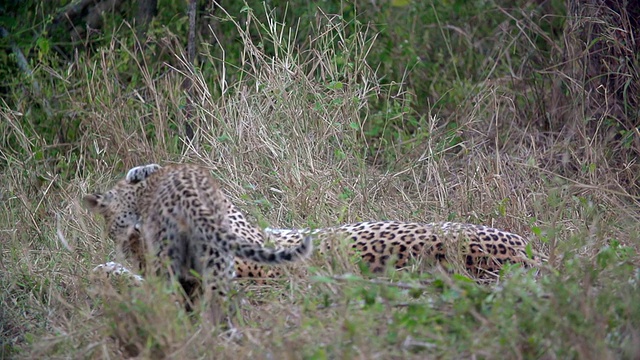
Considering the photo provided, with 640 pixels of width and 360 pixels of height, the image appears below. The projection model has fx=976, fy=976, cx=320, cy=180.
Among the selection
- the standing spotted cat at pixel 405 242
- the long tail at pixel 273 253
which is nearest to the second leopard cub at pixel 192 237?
the long tail at pixel 273 253

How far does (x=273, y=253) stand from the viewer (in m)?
4.20

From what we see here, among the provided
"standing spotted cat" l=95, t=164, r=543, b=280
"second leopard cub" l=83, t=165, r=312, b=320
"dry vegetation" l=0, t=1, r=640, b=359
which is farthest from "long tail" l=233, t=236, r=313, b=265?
"standing spotted cat" l=95, t=164, r=543, b=280

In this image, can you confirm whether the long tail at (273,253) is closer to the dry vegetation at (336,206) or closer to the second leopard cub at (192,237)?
the second leopard cub at (192,237)

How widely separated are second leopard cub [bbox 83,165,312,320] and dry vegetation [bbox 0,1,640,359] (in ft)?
0.65

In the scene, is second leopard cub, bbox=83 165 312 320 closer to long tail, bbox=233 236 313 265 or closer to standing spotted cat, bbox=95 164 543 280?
long tail, bbox=233 236 313 265

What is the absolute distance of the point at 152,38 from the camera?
25.5 feet

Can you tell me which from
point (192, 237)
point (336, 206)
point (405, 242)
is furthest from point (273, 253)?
point (336, 206)

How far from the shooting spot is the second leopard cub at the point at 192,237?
4.34 meters

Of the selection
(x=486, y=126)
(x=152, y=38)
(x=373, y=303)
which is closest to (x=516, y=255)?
(x=373, y=303)

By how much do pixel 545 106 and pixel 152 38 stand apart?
3.16 m

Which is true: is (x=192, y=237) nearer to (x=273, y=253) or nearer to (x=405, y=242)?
(x=273, y=253)

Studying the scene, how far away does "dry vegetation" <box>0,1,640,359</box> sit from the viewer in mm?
3891

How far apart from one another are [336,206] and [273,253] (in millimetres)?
2025

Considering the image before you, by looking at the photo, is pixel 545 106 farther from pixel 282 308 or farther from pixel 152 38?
pixel 282 308
